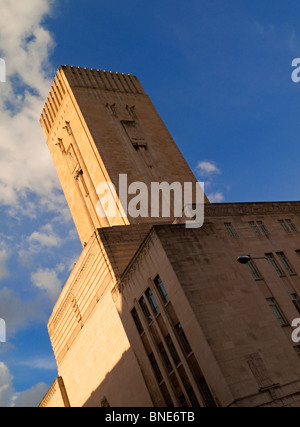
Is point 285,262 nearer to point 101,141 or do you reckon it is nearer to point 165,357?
point 165,357

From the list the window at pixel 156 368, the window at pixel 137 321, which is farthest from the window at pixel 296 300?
the window at pixel 137 321

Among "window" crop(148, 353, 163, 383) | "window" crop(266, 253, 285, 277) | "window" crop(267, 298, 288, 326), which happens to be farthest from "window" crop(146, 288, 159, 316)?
"window" crop(266, 253, 285, 277)

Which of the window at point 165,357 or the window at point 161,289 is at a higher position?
the window at point 161,289

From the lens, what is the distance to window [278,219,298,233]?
3494 centimetres

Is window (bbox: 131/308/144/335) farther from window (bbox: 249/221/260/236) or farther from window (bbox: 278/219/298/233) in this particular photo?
window (bbox: 278/219/298/233)

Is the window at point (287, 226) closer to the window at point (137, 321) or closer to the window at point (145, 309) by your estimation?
the window at point (145, 309)

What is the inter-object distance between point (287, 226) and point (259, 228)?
3167mm

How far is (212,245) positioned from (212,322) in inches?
253

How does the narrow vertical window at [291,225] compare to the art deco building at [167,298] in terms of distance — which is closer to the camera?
the art deco building at [167,298]

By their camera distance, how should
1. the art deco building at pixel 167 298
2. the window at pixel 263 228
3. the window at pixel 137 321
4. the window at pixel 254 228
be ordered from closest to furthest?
the art deco building at pixel 167 298, the window at pixel 137 321, the window at pixel 254 228, the window at pixel 263 228

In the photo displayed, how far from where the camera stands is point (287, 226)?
35156mm

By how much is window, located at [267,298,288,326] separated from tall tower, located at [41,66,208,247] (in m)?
16.0

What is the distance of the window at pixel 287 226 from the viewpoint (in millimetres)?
34938

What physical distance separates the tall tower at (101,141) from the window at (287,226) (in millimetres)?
11587
